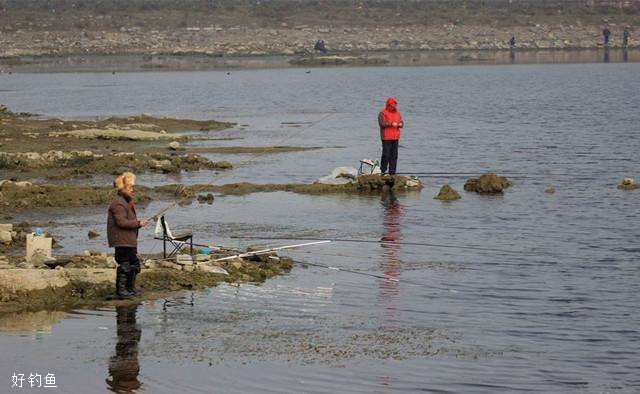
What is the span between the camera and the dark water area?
12180 mm

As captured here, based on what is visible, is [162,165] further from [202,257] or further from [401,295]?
[401,295]

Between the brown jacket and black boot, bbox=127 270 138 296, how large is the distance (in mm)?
321

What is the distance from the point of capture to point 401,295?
15734 millimetres

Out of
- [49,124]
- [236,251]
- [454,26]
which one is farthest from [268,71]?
[236,251]

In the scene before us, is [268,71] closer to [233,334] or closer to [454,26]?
[454,26]

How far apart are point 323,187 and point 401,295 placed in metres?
9.74

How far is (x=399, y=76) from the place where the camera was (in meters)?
77.6

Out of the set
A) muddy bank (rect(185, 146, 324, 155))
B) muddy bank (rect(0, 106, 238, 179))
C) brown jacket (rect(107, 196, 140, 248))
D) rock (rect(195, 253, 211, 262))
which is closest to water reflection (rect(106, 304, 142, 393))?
brown jacket (rect(107, 196, 140, 248))

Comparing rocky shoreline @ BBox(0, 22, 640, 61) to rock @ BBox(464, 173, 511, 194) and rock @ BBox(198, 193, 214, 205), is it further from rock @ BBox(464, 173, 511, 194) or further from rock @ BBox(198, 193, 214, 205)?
rock @ BBox(198, 193, 214, 205)

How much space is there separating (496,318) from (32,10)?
101m

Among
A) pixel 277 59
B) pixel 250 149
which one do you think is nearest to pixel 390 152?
pixel 250 149

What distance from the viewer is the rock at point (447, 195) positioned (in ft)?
80.0

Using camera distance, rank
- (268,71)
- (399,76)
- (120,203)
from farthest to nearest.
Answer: (268,71) < (399,76) < (120,203)

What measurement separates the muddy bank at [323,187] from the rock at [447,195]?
1.09 metres
